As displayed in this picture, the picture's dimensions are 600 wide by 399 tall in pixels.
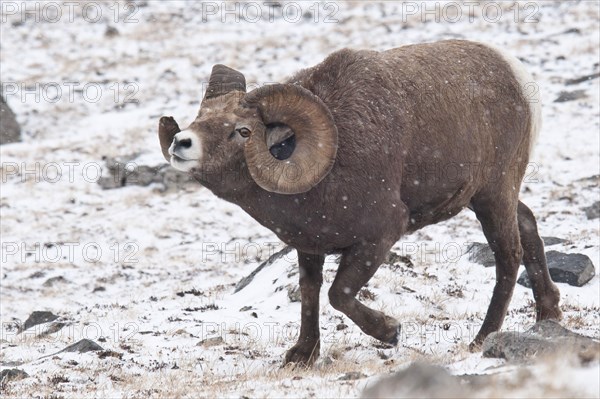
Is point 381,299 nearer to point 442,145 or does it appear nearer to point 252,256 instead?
point 442,145

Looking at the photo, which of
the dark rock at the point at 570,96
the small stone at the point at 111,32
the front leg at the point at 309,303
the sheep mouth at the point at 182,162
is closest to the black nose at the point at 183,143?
the sheep mouth at the point at 182,162

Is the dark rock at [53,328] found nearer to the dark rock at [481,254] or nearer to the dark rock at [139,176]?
the dark rock at [481,254]

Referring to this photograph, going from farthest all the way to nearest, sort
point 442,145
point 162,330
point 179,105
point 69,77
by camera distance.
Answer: point 69,77, point 179,105, point 162,330, point 442,145

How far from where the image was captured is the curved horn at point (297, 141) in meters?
7.20

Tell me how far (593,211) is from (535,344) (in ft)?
35.3

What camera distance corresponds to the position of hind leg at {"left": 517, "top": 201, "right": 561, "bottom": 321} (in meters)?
9.08

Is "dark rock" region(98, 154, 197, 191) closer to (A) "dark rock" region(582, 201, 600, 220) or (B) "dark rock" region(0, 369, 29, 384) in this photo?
(A) "dark rock" region(582, 201, 600, 220)

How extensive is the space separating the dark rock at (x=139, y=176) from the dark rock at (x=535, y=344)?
16444mm

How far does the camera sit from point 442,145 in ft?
26.6

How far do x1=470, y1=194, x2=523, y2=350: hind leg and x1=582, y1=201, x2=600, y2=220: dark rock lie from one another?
7599 mm

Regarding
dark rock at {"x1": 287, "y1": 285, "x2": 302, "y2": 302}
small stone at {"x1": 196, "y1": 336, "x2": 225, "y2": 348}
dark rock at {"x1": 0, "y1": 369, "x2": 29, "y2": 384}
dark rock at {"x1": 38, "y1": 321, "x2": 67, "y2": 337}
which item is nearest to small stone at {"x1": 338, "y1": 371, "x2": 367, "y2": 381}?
small stone at {"x1": 196, "y1": 336, "x2": 225, "y2": 348}

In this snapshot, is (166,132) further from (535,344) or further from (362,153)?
(535,344)

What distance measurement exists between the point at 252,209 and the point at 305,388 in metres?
2.06

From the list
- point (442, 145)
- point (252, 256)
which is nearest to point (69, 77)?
point (252, 256)
